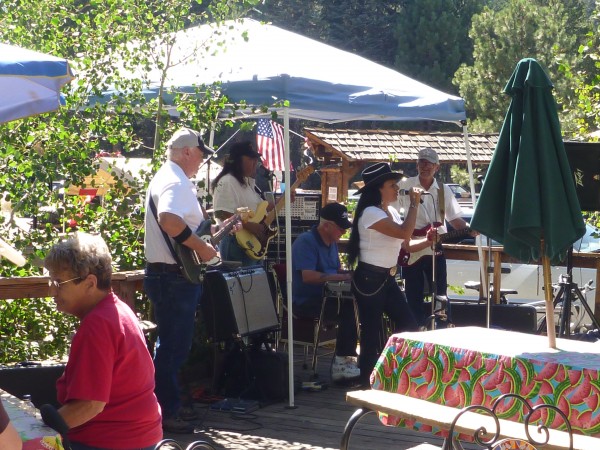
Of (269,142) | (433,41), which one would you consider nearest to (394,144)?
(269,142)

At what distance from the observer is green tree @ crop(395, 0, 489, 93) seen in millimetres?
43406

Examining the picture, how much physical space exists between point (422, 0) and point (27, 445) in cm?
4347

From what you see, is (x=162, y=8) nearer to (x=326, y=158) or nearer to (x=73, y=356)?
(x=73, y=356)

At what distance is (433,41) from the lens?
145 feet

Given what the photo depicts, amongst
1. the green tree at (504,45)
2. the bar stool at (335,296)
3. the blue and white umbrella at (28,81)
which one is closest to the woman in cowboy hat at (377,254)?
the bar stool at (335,296)

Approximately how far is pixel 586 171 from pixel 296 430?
3.01 meters

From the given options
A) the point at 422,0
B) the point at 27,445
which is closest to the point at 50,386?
the point at 27,445

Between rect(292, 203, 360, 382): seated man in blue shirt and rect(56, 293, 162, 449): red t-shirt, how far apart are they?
421 cm

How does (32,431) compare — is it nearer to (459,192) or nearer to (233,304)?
(233,304)

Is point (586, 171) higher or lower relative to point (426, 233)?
higher

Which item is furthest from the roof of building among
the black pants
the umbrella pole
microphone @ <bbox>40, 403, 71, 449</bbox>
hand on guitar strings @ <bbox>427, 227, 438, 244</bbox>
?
microphone @ <bbox>40, 403, 71, 449</bbox>

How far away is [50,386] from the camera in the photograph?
15.8ft

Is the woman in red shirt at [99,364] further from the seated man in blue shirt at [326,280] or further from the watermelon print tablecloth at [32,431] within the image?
the seated man in blue shirt at [326,280]

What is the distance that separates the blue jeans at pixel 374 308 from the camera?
7.23 m
